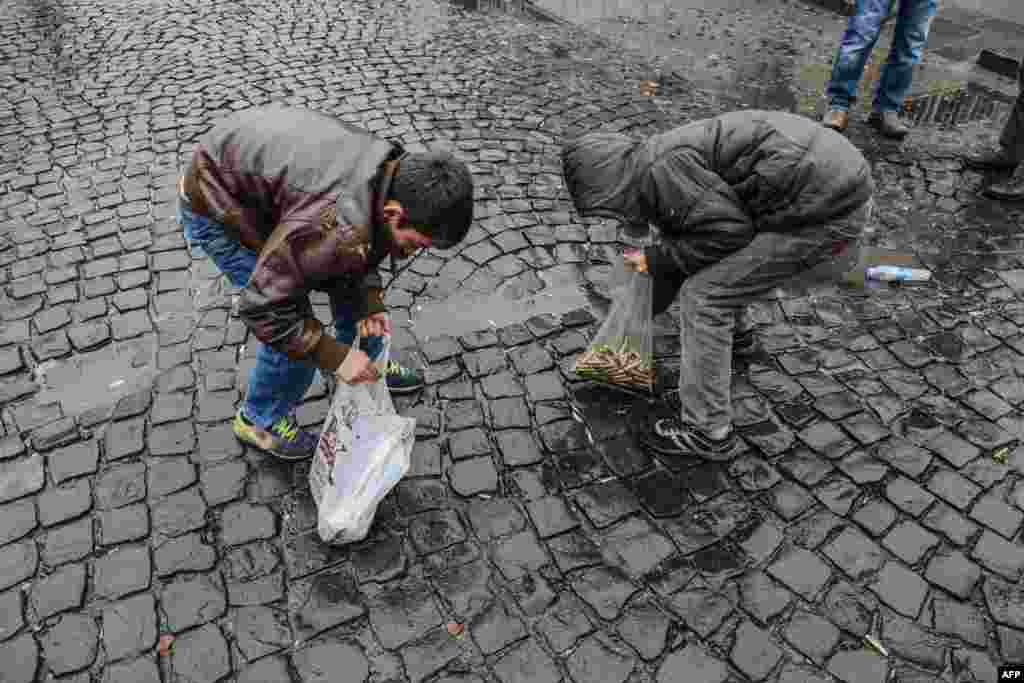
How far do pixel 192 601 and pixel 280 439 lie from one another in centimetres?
74

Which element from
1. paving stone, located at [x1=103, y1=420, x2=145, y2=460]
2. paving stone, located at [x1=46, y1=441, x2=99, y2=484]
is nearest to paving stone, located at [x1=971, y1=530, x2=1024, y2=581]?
paving stone, located at [x1=103, y1=420, x2=145, y2=460]

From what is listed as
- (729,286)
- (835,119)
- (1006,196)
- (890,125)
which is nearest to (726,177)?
(729,286)

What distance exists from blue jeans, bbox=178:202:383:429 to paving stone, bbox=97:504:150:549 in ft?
1.90

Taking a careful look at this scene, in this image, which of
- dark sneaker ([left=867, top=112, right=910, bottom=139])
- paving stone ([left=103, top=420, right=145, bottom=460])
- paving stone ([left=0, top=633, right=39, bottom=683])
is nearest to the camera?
paving stone ([left=0, top=633, right=39, bottom=683])

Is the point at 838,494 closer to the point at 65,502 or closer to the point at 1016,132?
the point at 65,502

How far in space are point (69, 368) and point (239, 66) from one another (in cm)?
403

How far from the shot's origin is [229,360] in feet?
12.1

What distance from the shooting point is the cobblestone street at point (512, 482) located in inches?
101

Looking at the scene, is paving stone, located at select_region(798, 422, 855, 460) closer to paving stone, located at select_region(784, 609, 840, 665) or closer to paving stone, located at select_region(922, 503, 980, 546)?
paving stone, located at select_region(922, 503, 980, 546)

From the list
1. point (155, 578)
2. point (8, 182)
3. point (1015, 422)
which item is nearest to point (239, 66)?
point (8, 182)

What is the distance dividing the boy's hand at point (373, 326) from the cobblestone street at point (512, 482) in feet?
2.25

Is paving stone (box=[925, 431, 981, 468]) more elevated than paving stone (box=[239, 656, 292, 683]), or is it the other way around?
paving stone (box=[925, 431, 981, 468])

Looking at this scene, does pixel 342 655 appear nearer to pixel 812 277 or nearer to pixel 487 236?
pixel 812 277

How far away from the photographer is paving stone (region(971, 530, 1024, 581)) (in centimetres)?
283
